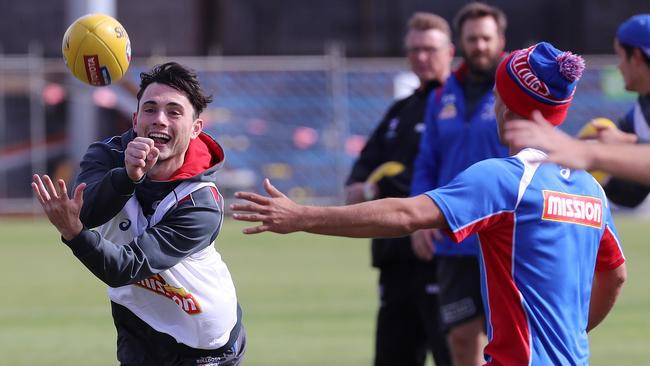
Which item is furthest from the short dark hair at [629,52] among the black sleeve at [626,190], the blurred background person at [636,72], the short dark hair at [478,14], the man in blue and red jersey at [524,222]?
the man in blue and red jersey at [524,222]

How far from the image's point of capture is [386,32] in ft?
95.8

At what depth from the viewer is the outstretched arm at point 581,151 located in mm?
3740

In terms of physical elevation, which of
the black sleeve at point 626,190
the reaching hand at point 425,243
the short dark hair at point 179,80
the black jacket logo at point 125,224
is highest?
the short dark hair at point 179,80

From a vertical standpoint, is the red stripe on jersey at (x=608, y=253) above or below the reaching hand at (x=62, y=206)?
below

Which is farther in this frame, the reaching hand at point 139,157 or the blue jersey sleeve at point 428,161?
the blue jersey sleeve at point 428,161

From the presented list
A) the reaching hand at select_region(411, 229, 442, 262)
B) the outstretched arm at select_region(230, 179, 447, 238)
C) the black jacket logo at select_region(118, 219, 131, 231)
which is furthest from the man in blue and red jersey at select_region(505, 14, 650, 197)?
the black jacket logo at select_region(118, 219, 131, 231)

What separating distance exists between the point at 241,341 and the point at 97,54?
4.88 feet

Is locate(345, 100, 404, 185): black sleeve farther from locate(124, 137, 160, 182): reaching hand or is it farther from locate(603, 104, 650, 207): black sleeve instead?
locate(124, 137, 160, 182): reaching hand

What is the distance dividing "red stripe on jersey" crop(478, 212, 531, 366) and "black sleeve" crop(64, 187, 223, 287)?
1210mm

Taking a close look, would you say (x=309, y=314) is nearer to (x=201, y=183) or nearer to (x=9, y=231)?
(x=201, y=183)

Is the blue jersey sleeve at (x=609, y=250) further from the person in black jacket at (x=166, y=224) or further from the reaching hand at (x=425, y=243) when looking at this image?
the reaching hand at (x=425, y=243)

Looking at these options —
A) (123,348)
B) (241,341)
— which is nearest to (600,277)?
(241,341)

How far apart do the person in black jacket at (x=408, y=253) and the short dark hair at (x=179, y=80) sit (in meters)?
2.79

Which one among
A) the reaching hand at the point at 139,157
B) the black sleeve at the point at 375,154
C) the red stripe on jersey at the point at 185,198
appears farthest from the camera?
the black sleeve at the point at 375,154
